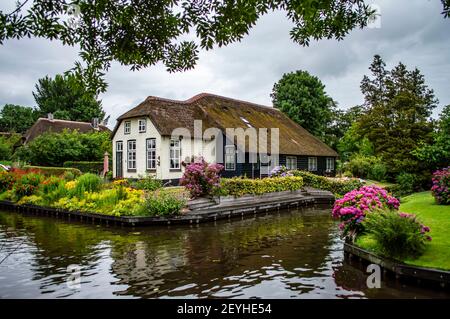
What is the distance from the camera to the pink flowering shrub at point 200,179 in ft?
53.4

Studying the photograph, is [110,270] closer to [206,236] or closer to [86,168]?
[206,236]

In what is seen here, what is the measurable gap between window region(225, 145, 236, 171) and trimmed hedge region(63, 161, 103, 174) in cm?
1359

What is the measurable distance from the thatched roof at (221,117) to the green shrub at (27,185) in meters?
7.97

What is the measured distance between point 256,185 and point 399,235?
12.0 meters

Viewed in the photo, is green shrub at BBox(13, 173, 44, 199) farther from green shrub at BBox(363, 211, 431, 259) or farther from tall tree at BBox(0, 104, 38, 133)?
tall tree at BBox(0, 104, 38, 133)

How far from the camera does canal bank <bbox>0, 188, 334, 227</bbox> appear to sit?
47.2 ft

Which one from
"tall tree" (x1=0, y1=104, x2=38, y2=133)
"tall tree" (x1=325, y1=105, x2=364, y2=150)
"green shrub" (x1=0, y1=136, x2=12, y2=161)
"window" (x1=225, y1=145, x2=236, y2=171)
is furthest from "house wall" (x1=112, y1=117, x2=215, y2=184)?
"tall tree" (x1=0, y1=104, x2=38, y2=133)

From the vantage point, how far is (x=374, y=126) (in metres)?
27.2

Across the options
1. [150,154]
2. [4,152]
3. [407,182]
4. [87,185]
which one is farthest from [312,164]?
[4,152]

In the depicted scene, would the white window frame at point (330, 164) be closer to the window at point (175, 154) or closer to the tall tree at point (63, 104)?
the window at point (175, 154)

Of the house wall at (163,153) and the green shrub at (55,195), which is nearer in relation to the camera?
the green shrub at (55,195)

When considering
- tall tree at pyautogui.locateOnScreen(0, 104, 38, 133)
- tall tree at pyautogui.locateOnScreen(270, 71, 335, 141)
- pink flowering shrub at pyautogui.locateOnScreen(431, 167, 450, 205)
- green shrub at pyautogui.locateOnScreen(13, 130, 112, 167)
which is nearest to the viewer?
pink flowering shrub at pyautogui.locateOnScreen(431, 167, 450, 205)

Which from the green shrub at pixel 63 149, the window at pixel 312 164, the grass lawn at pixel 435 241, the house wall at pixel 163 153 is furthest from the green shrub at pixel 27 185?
the window at pixel 312 164

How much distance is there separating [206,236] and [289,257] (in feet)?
12.5
